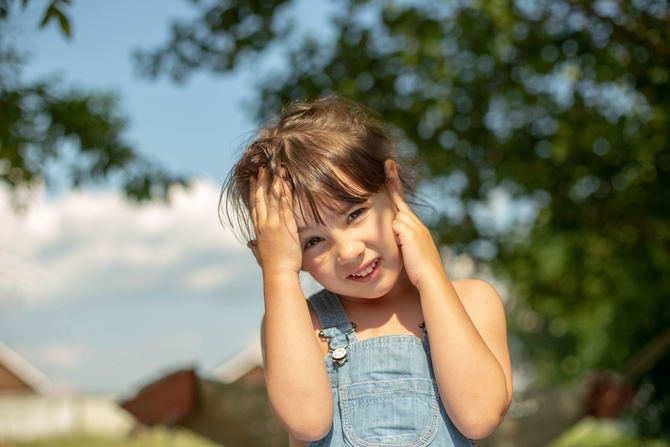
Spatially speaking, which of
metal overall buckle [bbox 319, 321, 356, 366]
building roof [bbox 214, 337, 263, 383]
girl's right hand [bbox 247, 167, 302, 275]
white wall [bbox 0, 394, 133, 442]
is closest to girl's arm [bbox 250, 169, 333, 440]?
girl's right hand [bbox 247, 167, 302, 275]

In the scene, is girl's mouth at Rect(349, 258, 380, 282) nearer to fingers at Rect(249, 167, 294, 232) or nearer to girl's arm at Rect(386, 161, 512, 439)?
girl's arm at Rect(386, 161, 512, 439)

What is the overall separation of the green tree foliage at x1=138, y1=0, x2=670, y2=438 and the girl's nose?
141 inches

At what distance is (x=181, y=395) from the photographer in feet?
11.1

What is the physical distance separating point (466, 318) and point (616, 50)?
4442mm

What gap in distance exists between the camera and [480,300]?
5.09ft

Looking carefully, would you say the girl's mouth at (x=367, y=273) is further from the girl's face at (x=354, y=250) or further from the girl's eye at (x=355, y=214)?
the girl's eye at (x=355, y=214)

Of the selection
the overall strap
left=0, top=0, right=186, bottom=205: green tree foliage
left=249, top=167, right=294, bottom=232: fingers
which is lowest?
the overall strap

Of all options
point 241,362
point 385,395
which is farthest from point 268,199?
point 241,362

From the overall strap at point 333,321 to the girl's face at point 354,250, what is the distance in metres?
0.09

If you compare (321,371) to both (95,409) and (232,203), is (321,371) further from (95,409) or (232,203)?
(95,409)

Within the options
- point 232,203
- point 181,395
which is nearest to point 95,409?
point 181,395

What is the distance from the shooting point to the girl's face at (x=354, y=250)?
1.44 m

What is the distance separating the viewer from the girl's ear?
162 cm

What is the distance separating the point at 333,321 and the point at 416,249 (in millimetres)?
271
